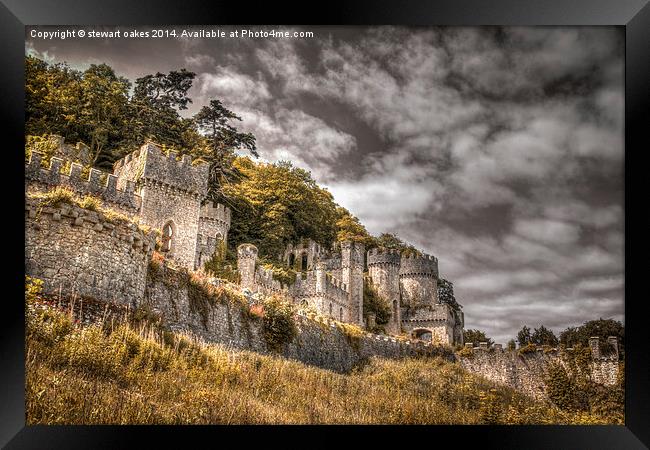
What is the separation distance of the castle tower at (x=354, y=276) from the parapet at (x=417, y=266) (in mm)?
4043

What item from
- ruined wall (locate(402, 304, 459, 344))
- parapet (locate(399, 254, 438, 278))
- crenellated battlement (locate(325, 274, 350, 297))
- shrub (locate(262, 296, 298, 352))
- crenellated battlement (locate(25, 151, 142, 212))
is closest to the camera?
shrub (locate(262, 296, 298, 352))

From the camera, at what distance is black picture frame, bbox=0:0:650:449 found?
6418mm

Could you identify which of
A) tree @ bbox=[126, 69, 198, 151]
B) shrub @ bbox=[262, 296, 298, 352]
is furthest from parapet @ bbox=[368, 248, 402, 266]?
shrub @ bbox=[262, 296, 298, 352]

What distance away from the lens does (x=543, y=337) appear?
12250mm

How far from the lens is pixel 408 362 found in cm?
1528

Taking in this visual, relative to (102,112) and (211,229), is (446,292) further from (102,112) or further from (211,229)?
(102,112)

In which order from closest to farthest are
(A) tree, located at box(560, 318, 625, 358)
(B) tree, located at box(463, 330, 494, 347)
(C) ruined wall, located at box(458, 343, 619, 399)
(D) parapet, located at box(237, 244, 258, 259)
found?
(A) tree, located at box(560, 318, 625, 358) < (C) ruined wall, located at box(458, 343, 619, 399) < (B) tree, located at box(463, 330, 494, 347) < (D) parapet, located at box(237, 244, 258, 259)

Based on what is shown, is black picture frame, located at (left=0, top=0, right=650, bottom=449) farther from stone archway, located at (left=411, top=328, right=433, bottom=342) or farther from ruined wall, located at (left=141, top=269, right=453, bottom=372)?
stone archway, located at (left=411, top=328, right=433, bottom=342)

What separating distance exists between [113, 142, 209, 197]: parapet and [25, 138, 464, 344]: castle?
30mm

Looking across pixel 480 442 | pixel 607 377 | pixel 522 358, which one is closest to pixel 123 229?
pixel 480 442

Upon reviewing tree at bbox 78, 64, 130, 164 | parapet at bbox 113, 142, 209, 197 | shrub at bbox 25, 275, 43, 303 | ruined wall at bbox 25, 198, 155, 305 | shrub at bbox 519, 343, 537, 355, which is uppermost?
tree at bbox 78, 64, 130, 164

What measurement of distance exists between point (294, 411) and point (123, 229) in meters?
3.08

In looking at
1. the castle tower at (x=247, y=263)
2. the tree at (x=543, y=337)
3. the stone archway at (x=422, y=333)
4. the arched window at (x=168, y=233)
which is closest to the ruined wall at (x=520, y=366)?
the tree at (x=543, y=337)
